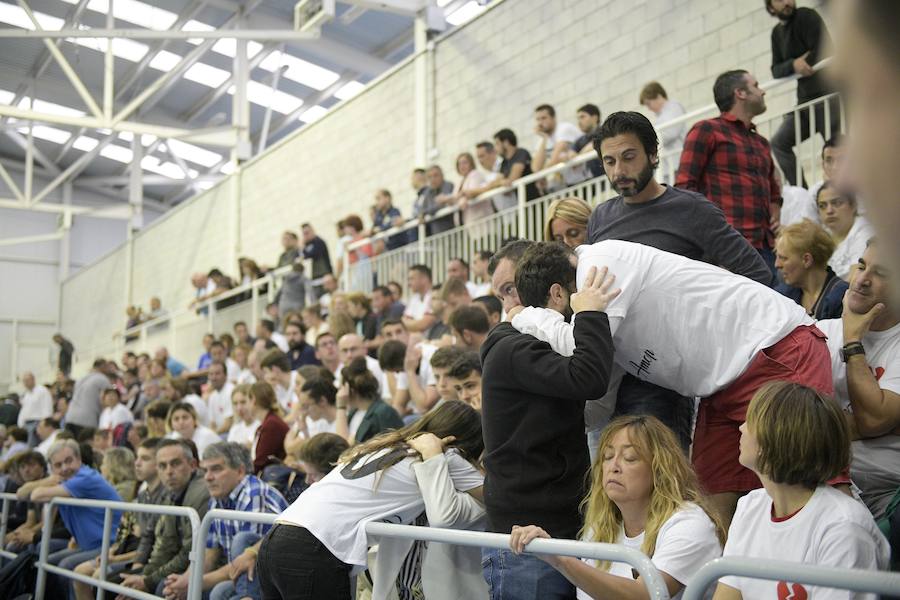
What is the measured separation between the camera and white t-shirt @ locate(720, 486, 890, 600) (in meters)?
2.38

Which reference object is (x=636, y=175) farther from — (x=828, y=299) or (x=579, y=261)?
(x=828, y=299)

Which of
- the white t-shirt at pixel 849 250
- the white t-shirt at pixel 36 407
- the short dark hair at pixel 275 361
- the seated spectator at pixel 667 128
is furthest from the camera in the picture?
the white t-shirt at pixel 36 407

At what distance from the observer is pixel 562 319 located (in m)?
3.05

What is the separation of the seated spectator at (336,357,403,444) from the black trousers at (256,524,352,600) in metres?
1.72

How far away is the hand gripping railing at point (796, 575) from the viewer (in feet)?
5.34

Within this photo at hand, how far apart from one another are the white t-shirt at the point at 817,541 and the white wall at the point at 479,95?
6453 mm

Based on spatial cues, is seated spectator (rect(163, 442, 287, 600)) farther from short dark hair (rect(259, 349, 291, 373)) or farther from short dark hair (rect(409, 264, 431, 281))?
short dark hair (rect(409, 264, 431, 281))

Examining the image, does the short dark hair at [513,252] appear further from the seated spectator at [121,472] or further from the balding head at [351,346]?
the seated spectator at [121,472]

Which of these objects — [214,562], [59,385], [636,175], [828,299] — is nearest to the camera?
[636,175]

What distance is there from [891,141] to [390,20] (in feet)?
56.9

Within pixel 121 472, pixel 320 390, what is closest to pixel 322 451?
pixel 320 390

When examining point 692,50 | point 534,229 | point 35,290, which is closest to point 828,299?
point 534,229

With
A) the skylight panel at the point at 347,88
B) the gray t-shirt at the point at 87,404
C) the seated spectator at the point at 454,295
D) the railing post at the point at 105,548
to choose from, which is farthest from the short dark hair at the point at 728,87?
the skylight panel at the point at 347,88

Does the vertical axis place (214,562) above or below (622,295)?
below
